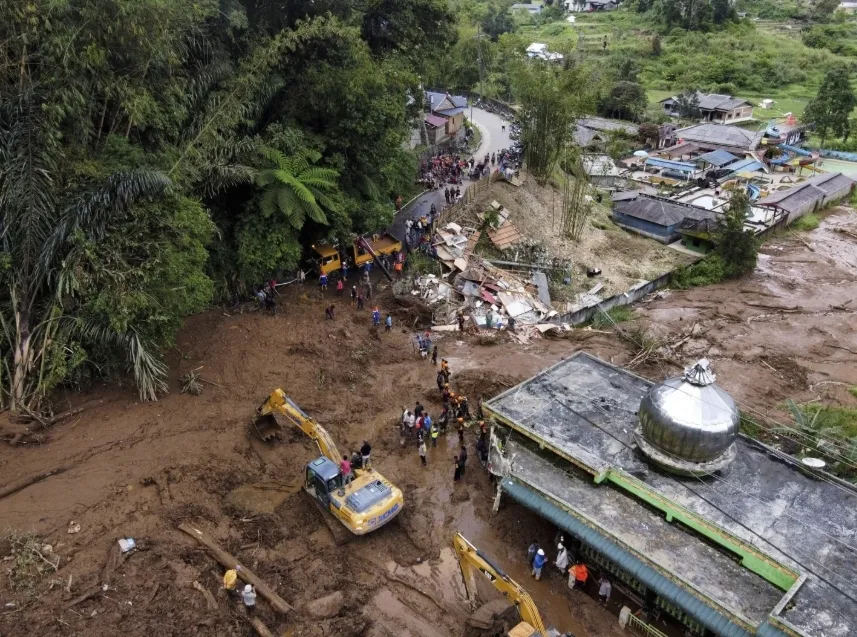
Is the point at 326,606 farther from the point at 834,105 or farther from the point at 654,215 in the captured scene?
the point at 834,105

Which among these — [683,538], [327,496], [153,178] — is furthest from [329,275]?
[683,538]

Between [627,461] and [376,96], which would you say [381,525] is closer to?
[627,461]

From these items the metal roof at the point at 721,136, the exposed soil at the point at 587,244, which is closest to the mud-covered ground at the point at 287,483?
the exposed soil at the point at 587,244

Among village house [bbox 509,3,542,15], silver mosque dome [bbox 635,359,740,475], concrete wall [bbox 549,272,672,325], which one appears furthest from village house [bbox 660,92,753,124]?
village house [bbox 509,3,542,15]

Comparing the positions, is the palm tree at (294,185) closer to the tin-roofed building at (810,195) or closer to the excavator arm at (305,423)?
the excavator arm at (305,423)

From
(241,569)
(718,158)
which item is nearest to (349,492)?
(241,569)
